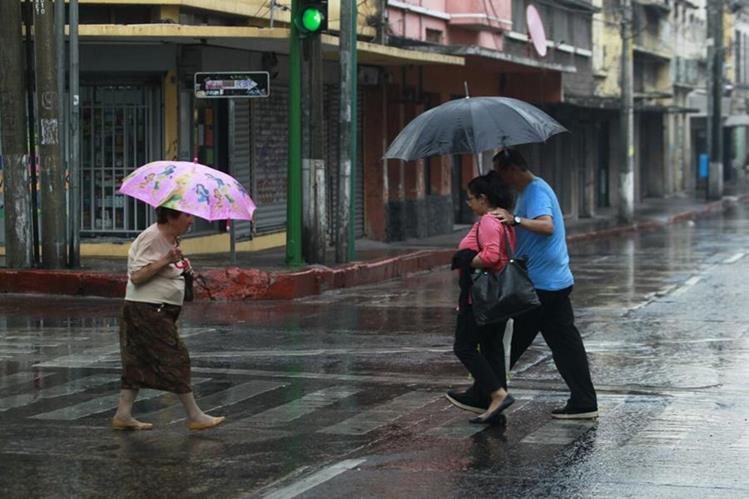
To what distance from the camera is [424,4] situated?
28438 mm

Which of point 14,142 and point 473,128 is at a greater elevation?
point 14,142

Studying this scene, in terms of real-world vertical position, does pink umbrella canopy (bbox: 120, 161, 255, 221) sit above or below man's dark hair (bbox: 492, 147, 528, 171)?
below

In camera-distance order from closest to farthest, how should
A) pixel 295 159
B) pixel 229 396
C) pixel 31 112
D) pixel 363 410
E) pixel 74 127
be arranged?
pixel 363 410 < pixel 229 396 < pixel 74 127 < pixel 31 112 < pixel 295 159

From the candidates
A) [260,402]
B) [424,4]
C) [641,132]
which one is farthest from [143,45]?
[641,132]

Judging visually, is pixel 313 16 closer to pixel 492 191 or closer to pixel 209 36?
pixel 209 36

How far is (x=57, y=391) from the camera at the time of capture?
1091 centimetres

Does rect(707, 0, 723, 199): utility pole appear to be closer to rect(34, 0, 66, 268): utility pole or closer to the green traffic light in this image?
the green traffic light

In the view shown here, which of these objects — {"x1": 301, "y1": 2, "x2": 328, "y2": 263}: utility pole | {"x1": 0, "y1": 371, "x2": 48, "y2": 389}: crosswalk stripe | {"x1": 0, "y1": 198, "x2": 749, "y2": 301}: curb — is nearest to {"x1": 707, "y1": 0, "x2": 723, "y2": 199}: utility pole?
{"x1": 301, "y1": 2, "x2": 328, "y2": 263}: utility pole

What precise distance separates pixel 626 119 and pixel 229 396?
27.2 metres

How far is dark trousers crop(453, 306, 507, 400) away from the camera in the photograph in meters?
9.34

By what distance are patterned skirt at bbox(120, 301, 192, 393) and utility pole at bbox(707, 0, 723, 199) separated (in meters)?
43.5

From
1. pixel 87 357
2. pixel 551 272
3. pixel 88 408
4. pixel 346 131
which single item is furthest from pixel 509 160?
pixel 346 131

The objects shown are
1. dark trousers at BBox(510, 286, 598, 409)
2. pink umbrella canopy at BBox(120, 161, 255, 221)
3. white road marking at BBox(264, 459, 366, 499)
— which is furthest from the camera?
dark trousers at BBox(510, 286, 598, 409)

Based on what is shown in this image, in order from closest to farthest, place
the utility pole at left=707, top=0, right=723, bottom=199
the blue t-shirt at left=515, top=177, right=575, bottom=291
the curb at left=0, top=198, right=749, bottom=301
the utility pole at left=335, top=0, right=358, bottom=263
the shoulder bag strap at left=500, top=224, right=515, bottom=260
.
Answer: the shoulder bag strap at left=500, top=224, right=515, bottom=260 < the blue t-shirt at left=515, top=177, right=575, bottom=291 < the curb at left=0, top=198, right=749, bottom=301 < the utility pole at left=335, top=0, right=358, bottom=263 < the utility pole at left=707, top=0, right=723, bottom=199
